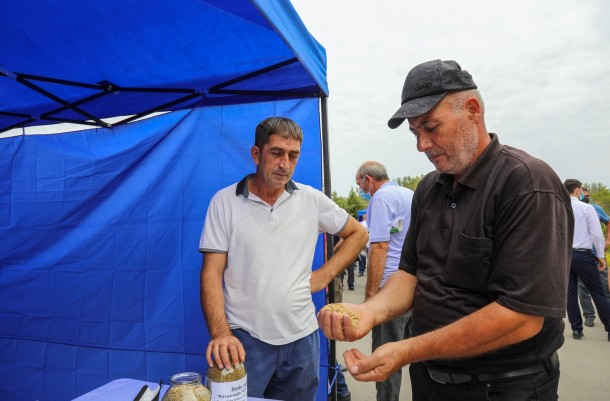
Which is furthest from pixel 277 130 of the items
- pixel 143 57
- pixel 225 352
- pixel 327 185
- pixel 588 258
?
pixel 588 258

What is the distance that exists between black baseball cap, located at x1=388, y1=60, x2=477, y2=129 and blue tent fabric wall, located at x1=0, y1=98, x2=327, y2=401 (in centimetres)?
139

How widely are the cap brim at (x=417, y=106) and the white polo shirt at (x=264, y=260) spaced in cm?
99

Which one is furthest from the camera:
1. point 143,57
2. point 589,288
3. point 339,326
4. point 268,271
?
point 589,288

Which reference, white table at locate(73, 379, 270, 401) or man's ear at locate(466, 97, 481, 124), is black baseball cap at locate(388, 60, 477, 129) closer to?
man's ear at locate(466, 97, 481, 124)

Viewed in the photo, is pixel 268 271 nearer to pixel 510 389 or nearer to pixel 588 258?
pixel 510 389

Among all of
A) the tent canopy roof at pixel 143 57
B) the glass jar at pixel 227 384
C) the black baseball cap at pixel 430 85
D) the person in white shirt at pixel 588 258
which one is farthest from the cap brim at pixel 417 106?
the person in white shirt at pixel 588 258

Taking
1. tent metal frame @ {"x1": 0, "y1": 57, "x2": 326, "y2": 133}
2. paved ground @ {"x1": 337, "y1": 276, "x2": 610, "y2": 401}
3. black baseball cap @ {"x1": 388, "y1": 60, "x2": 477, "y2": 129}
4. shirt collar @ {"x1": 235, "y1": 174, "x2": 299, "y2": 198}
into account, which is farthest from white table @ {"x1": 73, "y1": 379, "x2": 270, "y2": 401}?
paved ground @ {"x1": 337, "y1": 276, "x2": 610, "y2": 401}

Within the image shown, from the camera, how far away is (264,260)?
6.84 feet

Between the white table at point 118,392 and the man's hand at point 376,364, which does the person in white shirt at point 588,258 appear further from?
the white table at point 118,392

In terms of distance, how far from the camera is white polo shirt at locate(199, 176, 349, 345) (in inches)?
80.7

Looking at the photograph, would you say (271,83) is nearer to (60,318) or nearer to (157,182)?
(157,182)

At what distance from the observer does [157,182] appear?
118 inches

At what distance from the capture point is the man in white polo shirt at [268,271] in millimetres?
2033

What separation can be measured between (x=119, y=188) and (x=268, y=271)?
64.4 inches
